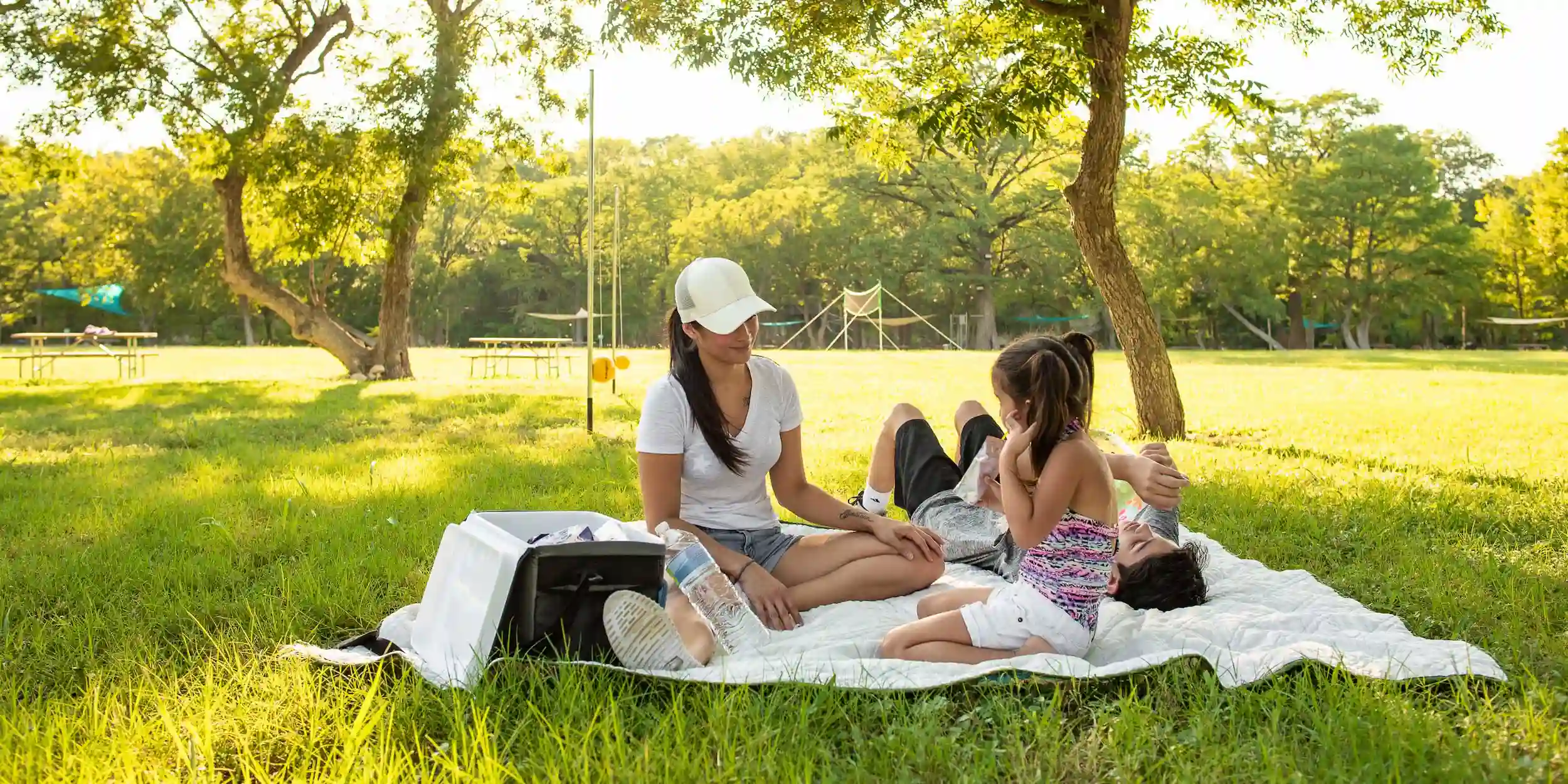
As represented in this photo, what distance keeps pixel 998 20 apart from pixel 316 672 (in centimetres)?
675

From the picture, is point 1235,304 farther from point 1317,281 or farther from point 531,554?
point 531,554

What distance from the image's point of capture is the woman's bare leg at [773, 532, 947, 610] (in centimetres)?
359

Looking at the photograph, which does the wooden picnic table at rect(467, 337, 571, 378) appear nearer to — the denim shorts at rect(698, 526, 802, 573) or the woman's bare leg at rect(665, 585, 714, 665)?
the denim shorts at rect(698, 526, 802, 573)

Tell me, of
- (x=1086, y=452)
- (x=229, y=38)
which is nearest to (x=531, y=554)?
(x=1086, y=452)

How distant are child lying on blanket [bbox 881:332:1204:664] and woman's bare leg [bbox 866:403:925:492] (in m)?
1.58

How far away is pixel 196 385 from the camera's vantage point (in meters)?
14.6

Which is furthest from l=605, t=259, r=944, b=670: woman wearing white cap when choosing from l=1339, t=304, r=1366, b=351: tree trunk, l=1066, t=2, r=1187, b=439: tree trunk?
l=1339, t=304, r=1366, b=351: tree trunk

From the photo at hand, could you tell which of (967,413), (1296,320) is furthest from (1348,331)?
(967,413)

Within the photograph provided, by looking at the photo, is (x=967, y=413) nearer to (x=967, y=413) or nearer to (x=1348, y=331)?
(x=967, y=413)

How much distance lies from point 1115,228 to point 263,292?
12662mm

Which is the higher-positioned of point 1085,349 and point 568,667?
point 1085,349

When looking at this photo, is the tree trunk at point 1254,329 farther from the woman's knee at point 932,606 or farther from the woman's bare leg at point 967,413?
the woman's knee at point 932,606

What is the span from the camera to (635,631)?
8.75 feet

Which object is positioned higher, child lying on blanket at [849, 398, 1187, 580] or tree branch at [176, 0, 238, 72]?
tree branch at [176, 0, 238, 72]
